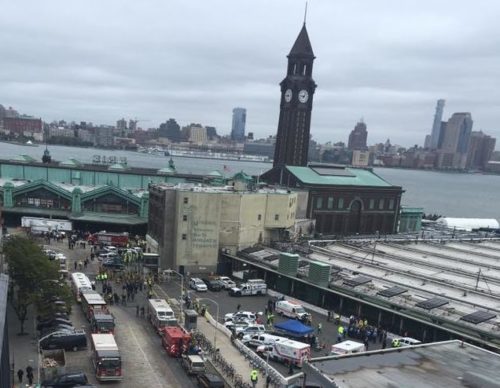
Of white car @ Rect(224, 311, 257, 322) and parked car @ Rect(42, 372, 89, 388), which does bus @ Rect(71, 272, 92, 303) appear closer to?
white car @ Rect(224, 311, 257, 322)

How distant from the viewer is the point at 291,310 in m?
40.3

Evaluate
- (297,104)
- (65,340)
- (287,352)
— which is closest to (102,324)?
(65,340)

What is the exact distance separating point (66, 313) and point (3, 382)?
1502 centimetres

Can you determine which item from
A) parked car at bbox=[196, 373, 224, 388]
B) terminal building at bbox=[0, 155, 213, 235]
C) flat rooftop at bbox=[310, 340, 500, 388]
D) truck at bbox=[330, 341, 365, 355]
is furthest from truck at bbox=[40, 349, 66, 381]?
terminal building at bbox=[0, 155, 213, 235]

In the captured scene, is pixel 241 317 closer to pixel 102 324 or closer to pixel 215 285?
pixel 215 285

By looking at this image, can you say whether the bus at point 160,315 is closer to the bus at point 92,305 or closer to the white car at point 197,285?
the bus at point 92,305

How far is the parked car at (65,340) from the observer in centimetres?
2953

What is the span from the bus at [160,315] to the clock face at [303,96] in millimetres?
61796

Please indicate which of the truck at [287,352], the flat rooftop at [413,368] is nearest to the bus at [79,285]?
the truck at [287,352]

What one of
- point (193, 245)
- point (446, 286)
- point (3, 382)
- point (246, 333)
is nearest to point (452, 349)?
point (246, 333)

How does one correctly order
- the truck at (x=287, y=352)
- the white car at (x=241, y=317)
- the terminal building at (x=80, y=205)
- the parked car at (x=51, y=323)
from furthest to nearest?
the terminal building at (x=80, y=205) < the white car at (x=241, y=317) < the parked car at (x=51, y=323) < the truck at (x=287, y=352)

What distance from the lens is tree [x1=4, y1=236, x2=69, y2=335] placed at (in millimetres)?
31578

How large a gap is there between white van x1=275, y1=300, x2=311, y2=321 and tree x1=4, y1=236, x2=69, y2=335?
54.8 ft

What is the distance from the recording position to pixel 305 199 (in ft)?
221
